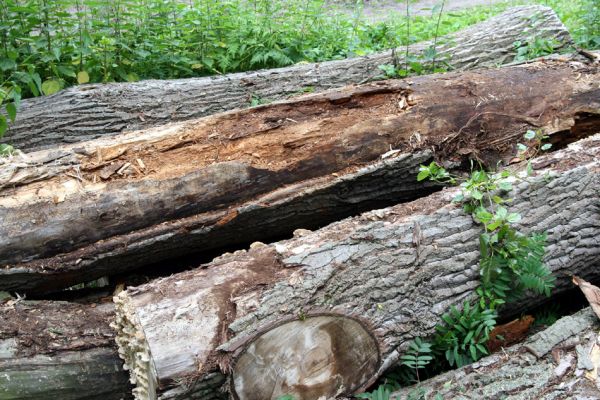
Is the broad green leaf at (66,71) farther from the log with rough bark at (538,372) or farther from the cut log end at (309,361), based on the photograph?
the log with rough bark at (538,372)

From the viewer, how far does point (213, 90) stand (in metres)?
4.93

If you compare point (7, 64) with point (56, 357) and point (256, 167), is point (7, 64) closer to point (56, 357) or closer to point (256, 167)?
point (256, 167)

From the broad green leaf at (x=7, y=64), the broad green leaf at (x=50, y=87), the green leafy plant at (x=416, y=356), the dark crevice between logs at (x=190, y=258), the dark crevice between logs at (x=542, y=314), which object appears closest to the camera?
the green leafy plant at (x=416, y=356)

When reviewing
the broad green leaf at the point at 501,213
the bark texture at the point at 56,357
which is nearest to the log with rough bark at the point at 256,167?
the bark texture at the point at 56,357

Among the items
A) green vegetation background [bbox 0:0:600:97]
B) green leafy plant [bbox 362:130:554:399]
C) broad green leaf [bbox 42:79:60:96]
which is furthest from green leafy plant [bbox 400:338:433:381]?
broad green leaf [bbox 42:79:60:96]

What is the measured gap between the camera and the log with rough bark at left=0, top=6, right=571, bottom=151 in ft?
14.9

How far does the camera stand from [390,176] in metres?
3.63

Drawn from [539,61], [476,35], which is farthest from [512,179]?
[476,35]

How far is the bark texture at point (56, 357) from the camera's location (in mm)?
2756

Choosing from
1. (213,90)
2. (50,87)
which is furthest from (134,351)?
(50,87)

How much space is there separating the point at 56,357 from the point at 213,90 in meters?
2.67

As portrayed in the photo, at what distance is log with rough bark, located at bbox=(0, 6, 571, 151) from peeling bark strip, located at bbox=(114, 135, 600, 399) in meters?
2.22

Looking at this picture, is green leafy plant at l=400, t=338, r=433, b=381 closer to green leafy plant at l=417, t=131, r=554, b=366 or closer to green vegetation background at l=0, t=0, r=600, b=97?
green leafy plant at l=417, t=131, r=554, b=366

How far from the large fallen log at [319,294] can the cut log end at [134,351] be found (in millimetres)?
10
